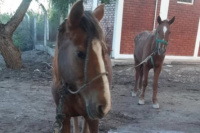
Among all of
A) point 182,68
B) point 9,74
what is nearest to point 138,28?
point 182,68

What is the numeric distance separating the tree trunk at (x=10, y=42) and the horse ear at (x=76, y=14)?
6487mm

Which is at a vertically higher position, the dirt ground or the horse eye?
the horse eye

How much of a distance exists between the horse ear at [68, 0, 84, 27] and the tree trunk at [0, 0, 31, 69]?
6.49 metres

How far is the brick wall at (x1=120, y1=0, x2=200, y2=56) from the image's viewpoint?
9.80 meters

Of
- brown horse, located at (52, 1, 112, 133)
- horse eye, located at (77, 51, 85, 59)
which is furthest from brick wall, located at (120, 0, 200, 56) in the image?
horse eye, located at (77, 51, 85, 59)

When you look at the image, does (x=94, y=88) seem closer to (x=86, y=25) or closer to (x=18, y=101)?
(x=86, y=25)

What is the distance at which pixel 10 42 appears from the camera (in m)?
7.66

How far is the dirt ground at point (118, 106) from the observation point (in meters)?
3.80

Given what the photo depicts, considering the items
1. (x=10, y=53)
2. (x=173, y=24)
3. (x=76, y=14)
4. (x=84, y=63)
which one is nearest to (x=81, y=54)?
(x=84, y=63)

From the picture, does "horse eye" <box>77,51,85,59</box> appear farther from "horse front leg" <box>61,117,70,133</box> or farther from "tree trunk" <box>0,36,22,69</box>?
"tree trunk" <box>0,36,22,69</box>

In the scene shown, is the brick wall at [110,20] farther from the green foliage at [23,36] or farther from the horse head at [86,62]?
the horse head at [86,62]

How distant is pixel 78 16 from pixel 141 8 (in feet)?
28.8

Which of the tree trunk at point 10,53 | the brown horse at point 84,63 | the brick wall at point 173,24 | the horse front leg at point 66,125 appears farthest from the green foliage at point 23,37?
the brown horse at point 84,63

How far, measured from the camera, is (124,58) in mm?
9859
